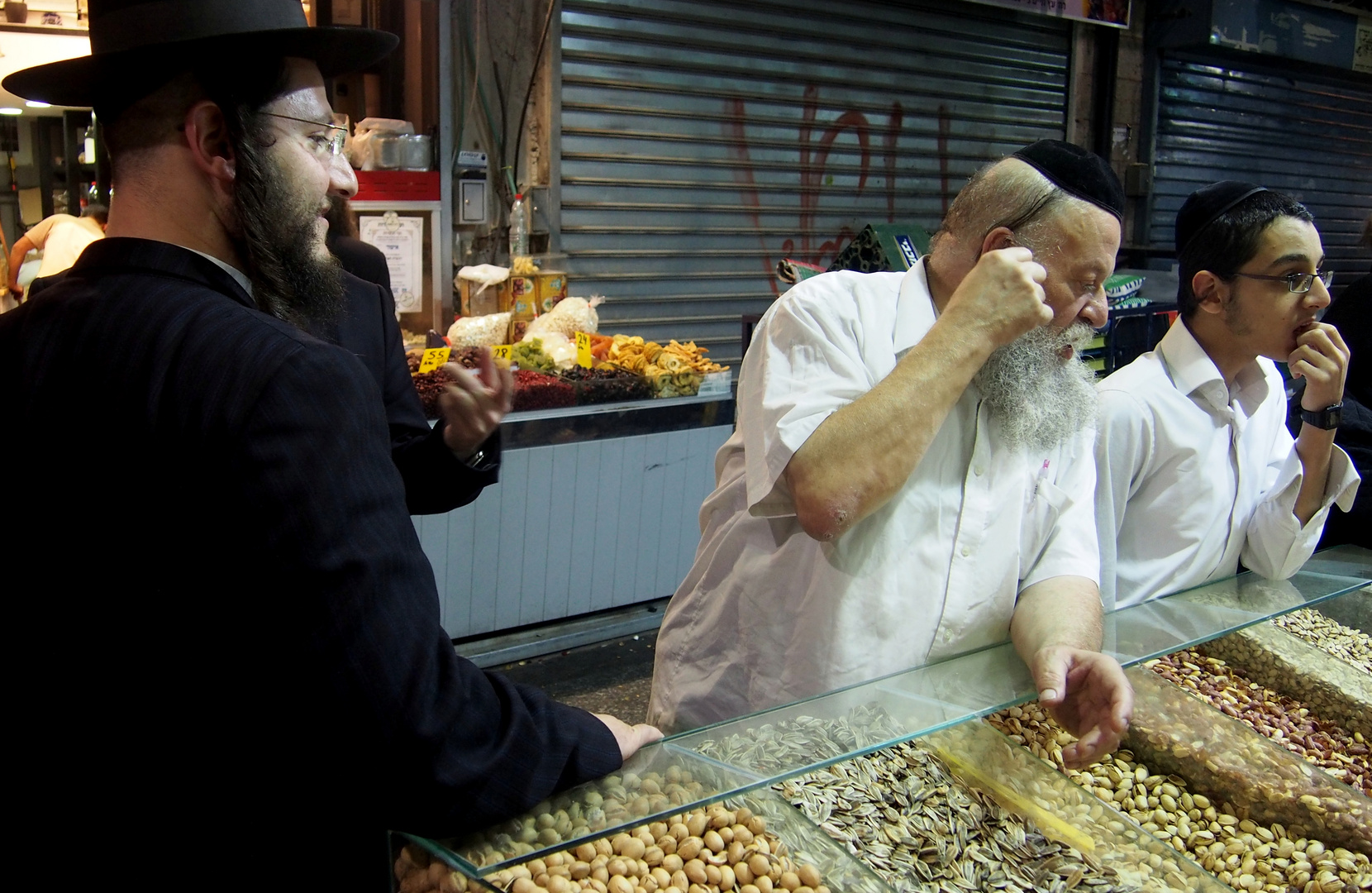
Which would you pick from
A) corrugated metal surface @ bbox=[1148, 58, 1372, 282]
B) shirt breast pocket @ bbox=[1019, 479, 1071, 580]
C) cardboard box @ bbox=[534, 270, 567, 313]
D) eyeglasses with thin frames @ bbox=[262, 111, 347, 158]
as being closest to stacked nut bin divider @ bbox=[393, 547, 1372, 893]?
shirt breast pocket @ bbox=[1019, 479, 1071, 580]

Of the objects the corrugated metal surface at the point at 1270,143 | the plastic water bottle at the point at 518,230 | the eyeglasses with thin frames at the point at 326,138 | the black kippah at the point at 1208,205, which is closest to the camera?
the eyeglasses with thin frames at the point at 326,138

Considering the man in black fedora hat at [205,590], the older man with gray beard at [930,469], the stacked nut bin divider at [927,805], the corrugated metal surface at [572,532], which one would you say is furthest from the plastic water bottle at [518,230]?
the man in black fedora hat at [205,590]

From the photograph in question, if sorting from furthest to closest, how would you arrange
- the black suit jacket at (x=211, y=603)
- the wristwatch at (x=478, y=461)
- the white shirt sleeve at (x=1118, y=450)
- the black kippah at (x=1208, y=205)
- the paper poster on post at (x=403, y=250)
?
the paper poster on post at (x=403, y=250) → the black kippah at (x=1208, y=205) → the white shirt sleeve at (x=1118, y=450) → the wristwatch at (x=478, y=461) → the black suit jacket at (x=211, y=603)

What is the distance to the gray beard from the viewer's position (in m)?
1.95

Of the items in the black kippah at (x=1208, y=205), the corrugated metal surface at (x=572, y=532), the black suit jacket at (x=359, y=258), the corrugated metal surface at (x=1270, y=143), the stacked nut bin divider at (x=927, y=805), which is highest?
the corrugated metal surface at (x=1270, y=143)

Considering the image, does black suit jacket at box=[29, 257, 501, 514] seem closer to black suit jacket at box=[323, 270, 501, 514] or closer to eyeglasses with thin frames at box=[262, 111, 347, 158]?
black suit jacket at box=[323, 270, 501, 514]

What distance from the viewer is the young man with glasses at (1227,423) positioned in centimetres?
251

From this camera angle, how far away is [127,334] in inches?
44.7

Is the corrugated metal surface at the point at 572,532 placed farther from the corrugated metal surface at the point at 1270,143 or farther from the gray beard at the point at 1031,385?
the corrugated metal surface at the point at 1270,143

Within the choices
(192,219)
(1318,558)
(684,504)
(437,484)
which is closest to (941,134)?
(684,504)

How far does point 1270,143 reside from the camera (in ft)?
33.7

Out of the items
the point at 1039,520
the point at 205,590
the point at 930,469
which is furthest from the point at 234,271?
the point at 1039,520

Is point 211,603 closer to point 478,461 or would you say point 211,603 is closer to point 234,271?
point 234,271

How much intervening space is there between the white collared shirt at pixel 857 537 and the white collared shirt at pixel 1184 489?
48 cm
